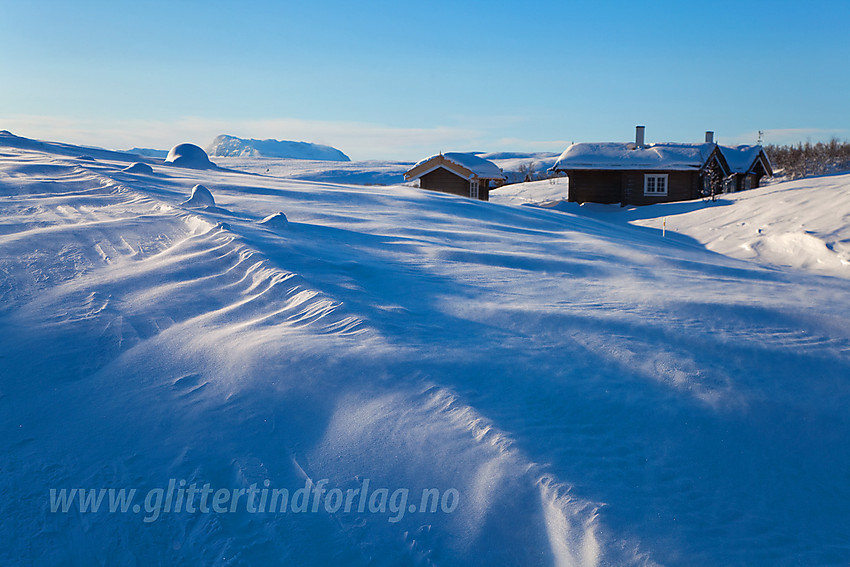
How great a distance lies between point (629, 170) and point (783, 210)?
11.1 metres

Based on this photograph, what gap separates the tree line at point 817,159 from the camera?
105 ft

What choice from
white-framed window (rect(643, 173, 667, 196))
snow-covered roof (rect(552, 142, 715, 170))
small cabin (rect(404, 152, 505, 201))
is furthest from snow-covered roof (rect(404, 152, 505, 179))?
white-framed window (rect(643, 173, 667, 196))

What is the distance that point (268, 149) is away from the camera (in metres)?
111

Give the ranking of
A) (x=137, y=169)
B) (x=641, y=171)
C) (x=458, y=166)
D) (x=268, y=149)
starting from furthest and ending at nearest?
(x=268, y=149)
(x=641, y=171)
(x=458, y=166)
(x=137, y=169)

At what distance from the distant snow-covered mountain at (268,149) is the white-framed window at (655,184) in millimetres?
86123

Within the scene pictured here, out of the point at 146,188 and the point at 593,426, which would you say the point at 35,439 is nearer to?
the point at 593,426

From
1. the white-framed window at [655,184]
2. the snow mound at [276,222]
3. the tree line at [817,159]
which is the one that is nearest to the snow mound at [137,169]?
the snow mound at [276,222]

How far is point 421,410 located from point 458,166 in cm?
2364

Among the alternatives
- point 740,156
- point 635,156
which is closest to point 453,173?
point 635,156

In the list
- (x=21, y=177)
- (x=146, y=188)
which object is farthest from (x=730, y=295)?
(x=21, y=177)

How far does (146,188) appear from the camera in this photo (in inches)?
377

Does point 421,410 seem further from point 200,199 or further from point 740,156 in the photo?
point 740,156

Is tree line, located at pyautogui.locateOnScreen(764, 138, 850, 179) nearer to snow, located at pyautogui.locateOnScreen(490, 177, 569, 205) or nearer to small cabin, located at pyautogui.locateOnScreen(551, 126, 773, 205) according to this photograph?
small cabin, located at pyautogui.locateOnScreen(551, 126, 773, 205)

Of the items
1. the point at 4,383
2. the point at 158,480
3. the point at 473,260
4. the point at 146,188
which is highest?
the point at 146,188
